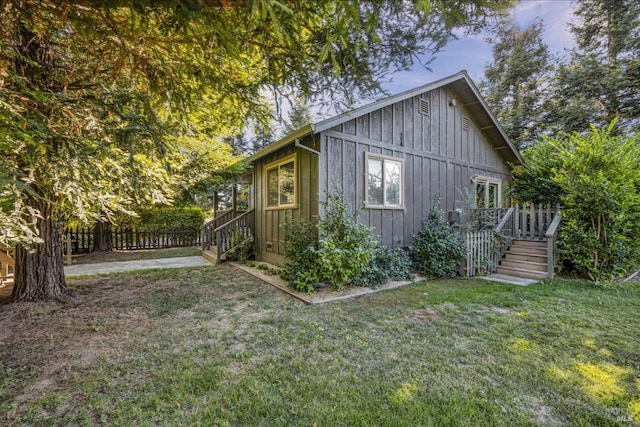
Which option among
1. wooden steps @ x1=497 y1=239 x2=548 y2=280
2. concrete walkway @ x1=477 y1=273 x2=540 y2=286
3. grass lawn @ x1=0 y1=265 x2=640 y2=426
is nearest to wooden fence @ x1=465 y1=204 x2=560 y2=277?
wooden steps @ x1=497 y1=239 x2=548 y2=280

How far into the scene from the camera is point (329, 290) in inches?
206

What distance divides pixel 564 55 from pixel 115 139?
76.3 feet

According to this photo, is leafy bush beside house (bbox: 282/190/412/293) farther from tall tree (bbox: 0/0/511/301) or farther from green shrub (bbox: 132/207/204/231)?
green shrub (bbox: 132/207/204/231)

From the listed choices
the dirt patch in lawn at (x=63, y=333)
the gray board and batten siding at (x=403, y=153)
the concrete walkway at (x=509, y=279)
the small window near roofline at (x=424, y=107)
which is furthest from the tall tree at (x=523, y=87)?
the dirt patch in lawn at (x=63, y=333)

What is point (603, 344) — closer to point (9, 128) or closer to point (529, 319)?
point (529, 319)

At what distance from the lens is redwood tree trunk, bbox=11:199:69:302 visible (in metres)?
4.33

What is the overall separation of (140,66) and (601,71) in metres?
21.4

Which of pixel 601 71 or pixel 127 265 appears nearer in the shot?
pixel 127 265

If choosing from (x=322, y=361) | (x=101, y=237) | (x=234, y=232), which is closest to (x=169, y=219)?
(x=101, y=237)

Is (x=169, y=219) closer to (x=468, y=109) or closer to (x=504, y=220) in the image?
(x=468, y=109)

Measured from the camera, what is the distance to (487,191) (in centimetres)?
948

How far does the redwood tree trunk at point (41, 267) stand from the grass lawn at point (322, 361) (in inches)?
14.4

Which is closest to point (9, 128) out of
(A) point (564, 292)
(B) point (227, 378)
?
(B) point (227, 378)

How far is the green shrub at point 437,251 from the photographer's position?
6.54 metres
